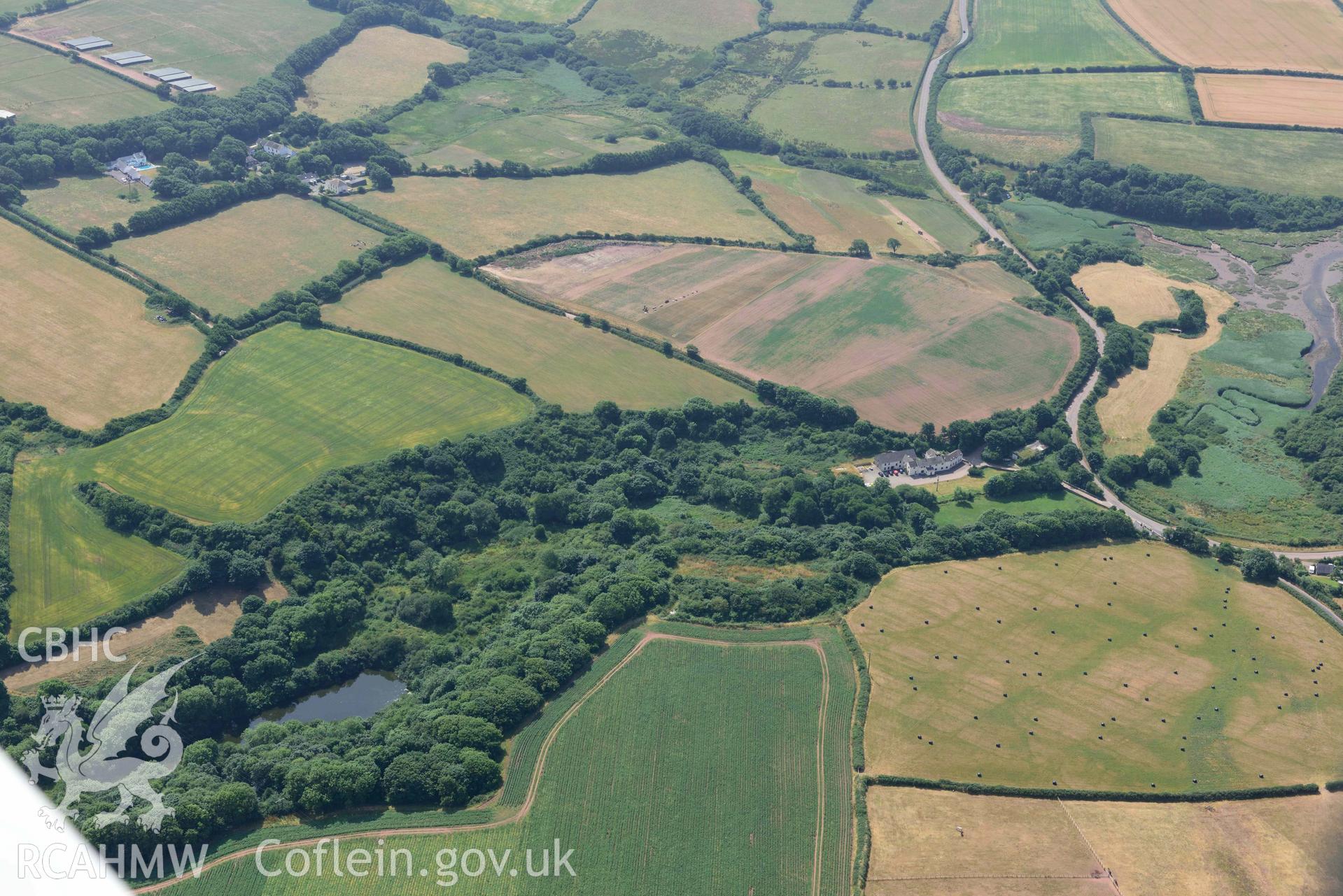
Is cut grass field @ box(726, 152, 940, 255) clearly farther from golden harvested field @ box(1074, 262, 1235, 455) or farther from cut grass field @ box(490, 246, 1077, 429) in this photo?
golden harvested field @ box(1074, 262, 1235, 455)

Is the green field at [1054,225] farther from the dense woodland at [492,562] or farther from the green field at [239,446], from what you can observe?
the green field at [239,446]

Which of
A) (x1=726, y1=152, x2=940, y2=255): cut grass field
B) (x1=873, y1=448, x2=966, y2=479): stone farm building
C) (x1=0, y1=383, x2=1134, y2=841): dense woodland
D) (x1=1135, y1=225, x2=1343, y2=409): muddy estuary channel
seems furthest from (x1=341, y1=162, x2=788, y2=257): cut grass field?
(x1=1135, y1=225, x2=1343, y2=409): muddy estuary channel

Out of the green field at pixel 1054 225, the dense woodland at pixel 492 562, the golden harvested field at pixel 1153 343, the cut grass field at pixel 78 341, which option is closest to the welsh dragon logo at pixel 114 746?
the dense woodland at pixel 492 562

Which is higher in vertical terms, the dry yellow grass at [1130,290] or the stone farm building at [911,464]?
the dry yellow grass at [1130,290]

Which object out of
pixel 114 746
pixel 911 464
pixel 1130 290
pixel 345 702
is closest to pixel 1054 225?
pixel 1130 290

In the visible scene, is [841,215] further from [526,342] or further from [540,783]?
[540,783]

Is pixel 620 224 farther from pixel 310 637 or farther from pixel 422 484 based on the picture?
pixel 310 637
